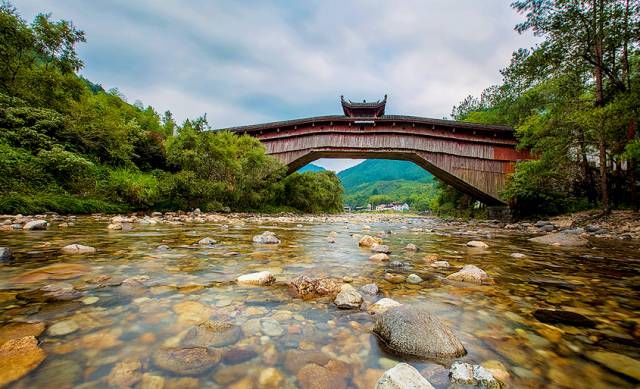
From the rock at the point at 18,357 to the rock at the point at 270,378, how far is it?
0.78 metres

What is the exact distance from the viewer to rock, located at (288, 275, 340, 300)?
2032mm

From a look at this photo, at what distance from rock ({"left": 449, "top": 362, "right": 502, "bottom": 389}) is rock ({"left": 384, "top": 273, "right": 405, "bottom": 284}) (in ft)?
4.63

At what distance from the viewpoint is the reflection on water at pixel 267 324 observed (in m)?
1.04

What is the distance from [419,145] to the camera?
19828 mm

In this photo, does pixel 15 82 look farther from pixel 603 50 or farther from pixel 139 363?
pixel 603 50

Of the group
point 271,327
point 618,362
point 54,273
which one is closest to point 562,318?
point 618,362

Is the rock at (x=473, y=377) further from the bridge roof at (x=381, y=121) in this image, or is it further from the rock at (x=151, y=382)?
the bridge roof at (x=381, y=121)

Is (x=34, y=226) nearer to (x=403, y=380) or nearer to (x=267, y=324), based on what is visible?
(x=267, y=324)

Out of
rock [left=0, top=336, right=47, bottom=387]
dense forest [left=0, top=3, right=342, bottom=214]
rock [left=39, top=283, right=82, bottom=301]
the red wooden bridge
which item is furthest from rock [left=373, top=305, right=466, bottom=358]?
the red wooden bridge

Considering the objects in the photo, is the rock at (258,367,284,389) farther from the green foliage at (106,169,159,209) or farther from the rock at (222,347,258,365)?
the green foliage at (106,169,159,209)

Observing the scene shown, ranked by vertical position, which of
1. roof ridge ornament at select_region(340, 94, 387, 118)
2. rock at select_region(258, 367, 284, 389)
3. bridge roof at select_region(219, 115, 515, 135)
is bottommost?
rock at select_region(258, 367, 284, 389)

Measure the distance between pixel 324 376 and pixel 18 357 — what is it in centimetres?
114

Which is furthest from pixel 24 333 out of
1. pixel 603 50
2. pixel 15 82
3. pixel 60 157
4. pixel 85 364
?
pixel 15 82

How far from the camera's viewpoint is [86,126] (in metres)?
12.8
